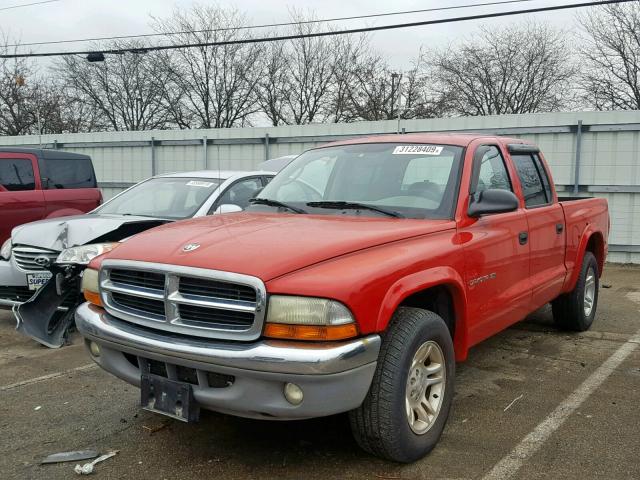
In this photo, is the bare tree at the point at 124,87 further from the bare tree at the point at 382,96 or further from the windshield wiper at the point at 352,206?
the windshield wiper at the point at 352,206

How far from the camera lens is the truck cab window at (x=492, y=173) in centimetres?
398

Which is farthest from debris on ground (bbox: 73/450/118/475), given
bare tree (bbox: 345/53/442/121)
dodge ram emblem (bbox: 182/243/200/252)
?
bare tree (bbox: 345/53/442/121)

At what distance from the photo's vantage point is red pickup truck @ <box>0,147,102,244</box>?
8645 millimetres

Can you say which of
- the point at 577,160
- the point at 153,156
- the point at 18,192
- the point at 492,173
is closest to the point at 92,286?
the point at 492,173

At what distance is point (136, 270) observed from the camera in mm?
2969

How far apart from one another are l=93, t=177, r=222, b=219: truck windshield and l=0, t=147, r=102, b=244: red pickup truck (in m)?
2.54

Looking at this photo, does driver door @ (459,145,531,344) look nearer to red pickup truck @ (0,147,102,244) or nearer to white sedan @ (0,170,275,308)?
white sedan @ (0,170,275,308)

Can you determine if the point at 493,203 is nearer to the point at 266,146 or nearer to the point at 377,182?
the point at 377,182

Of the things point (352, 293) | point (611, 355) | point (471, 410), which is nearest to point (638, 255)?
point (611, 355)

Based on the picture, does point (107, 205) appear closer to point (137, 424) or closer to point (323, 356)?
point (137, 424)

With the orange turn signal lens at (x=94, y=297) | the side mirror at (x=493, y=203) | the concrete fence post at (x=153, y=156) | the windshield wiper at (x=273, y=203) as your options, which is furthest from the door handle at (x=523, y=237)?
the concrete fence post at (x=153, y=156)

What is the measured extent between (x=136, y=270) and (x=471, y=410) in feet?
7.64

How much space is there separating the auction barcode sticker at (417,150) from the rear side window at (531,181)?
938 millimetres

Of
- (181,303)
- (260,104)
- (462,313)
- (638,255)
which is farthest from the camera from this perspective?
(260,104)
